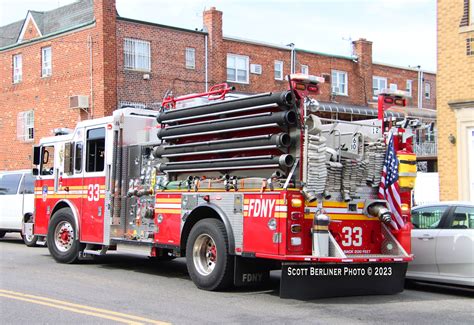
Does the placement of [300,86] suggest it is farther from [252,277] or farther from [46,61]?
[46,61]

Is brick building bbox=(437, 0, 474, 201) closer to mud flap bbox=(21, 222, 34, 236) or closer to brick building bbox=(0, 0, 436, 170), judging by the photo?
brick building bbox=(0, 0, 436, 170)

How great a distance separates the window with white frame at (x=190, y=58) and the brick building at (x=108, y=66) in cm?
2

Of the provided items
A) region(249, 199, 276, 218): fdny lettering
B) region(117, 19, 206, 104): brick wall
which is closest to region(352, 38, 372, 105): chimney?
region(117, 19, 206, 104): brick wall

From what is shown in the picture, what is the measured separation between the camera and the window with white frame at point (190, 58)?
3139 cm

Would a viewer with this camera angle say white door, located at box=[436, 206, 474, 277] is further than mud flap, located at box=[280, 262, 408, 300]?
Yes

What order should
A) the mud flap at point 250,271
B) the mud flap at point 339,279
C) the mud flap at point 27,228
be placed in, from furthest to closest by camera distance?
the mud flap at point 27,228 → the mud flap at point 250,271 → the mud flap at point 339,279

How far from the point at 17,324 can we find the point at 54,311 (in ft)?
2.36

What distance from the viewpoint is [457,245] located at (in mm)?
10258

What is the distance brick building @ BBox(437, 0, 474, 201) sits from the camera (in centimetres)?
1725

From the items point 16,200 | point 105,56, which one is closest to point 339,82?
point 105,56

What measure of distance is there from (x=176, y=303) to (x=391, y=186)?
142 inches

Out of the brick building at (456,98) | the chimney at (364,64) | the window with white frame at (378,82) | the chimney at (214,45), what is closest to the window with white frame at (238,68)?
the chimney at (214,45)

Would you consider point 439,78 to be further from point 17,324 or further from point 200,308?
point 17,324

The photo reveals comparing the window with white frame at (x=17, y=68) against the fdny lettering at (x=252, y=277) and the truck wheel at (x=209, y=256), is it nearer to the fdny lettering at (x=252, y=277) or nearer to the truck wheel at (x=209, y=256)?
the truck wheel at (x=209, y=256)
